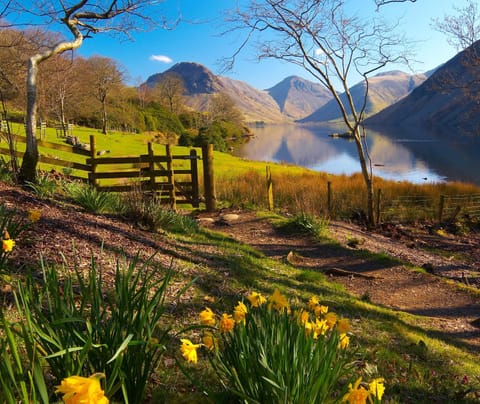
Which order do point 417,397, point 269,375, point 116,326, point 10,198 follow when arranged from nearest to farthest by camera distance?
point 269,375
point 116,326
point 417,397
point 10,198

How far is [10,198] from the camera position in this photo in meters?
5.41

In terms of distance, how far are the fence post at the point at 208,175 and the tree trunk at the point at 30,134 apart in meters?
4.70

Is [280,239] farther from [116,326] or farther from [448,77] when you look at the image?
[448,77]

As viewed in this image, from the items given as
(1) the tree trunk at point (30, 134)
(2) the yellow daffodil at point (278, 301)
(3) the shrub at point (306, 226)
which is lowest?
(3) the shrub at point (306, 226)

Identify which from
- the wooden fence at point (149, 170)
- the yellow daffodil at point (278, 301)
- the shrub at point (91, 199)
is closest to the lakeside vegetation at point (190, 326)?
the shrub at point (91, 199)

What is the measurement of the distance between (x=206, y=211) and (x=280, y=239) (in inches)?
113

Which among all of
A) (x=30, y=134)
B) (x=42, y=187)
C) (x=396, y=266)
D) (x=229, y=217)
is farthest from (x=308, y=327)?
(x=229, y=217)

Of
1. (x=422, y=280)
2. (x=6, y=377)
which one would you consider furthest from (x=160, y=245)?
(x=422, y=280)

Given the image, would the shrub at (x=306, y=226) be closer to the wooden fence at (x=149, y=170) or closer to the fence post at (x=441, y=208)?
the wooden fence at (x=149, y=170)

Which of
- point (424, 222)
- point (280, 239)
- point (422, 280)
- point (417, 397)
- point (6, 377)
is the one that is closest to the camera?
point (6, 377)

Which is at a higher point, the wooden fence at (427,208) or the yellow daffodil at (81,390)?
the yellow daffodil at (81,390)

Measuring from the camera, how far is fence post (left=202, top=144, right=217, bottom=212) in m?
10.9

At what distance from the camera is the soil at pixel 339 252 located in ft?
15.1

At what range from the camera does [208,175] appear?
11172mm
